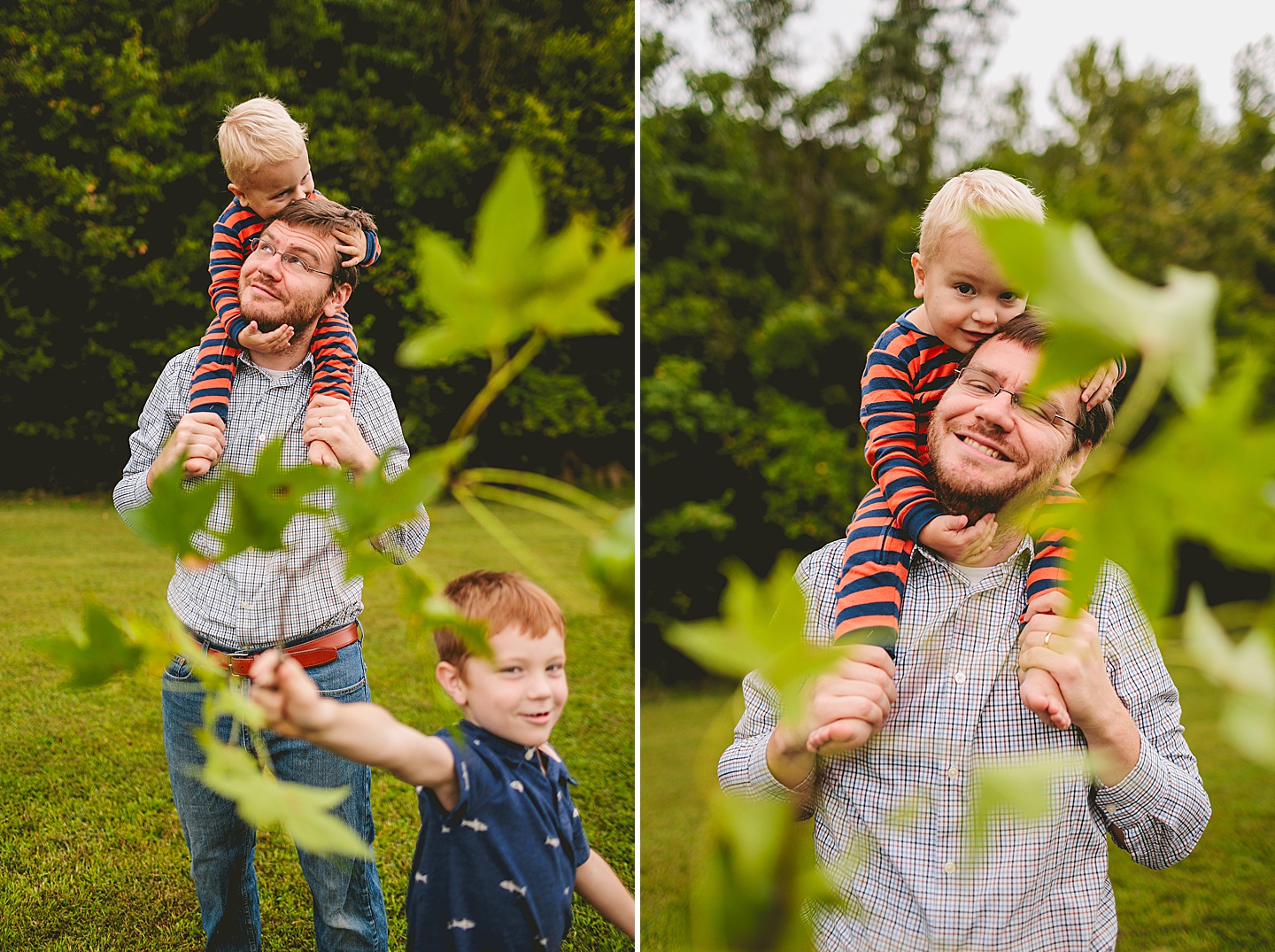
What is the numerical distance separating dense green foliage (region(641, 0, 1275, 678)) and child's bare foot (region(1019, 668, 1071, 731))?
6.13m

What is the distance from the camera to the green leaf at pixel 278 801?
1.28ft

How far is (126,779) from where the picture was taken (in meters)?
3.26

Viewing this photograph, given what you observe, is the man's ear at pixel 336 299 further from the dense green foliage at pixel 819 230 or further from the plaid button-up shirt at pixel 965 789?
the dense green foliage at pixel 819 230

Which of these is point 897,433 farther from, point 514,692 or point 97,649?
point 97,649

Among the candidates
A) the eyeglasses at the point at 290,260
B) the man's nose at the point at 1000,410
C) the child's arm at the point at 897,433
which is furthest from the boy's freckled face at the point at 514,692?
the eyeglasses at the point at 290,260

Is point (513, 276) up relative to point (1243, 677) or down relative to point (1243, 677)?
up

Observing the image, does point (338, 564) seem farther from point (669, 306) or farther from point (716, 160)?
point (716, 160)

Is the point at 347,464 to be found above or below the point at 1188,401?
below

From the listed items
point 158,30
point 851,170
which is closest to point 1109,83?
point 851,170

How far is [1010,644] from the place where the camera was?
1.29m

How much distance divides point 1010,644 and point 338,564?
119 cm

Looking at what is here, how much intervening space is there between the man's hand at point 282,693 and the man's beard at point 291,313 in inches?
52.6

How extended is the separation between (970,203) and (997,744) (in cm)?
75

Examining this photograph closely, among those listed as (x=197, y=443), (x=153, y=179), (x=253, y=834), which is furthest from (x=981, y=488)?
(x=153, y=179)
